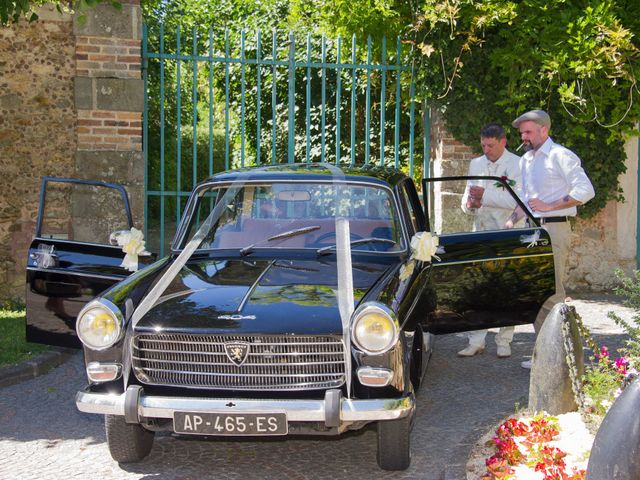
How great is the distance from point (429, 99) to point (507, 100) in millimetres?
909

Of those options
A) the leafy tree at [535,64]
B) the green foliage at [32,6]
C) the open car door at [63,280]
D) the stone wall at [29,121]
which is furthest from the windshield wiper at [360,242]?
the stone wall at [29,121]

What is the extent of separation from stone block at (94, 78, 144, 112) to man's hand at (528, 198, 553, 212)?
4475 millimetres

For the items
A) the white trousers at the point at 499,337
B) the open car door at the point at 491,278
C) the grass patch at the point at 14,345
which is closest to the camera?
the open car door at the point at 491,278

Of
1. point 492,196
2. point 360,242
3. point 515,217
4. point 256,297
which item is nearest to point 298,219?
→ point 360,242

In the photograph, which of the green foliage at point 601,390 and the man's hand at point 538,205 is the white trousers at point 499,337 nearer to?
the man's hand at point 538,205

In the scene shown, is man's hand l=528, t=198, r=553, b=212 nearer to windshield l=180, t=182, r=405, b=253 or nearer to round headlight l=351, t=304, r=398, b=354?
windshield l=180, t=182, r=405, b=253

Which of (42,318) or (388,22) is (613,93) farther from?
(42,318)

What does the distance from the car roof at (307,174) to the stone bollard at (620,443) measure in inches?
103

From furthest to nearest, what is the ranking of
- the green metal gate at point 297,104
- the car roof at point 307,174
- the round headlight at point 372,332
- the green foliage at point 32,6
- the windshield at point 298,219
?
1. the green metal gate at point 297,104
2. the green foliage at point 32,6
3. the car roof at point 307,174
4. the windshield at point 298,219
5. the round headlight at point 372,332

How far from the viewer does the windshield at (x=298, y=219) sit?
220 inches

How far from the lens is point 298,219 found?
571cm

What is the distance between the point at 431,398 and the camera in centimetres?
628

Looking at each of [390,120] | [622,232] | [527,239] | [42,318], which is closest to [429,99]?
[390,120]

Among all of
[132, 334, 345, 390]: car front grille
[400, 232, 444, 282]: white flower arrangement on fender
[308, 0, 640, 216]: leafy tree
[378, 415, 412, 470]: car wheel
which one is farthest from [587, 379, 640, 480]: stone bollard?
[308, 0, 640, 216]: leafy tree
